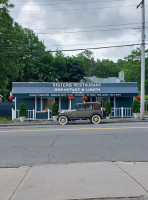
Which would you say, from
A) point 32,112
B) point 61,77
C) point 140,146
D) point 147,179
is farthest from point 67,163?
point 61,77

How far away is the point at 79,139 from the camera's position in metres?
12.1

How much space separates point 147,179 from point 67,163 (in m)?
2.81

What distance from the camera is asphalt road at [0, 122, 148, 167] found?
8.75 metres

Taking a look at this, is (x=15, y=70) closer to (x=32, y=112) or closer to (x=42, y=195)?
(x=32, y=112)

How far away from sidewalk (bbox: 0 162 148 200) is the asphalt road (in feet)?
2.83

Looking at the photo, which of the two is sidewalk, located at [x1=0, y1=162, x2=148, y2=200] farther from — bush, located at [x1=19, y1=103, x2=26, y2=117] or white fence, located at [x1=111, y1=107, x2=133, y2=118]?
white fence, located at [x1=111, y1=107, x2=133, y2=118]

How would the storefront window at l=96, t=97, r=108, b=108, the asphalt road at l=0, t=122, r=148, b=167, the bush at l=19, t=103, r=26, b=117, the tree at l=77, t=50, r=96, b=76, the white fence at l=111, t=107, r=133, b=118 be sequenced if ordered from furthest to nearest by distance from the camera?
1. the tree at l=77, t=50, r=96, b=76
2. the storefront window at l=96, t=97, r=108, b=108
3. the white fence at l=111, t=107, r=133, b=118
4. the bush at l=19, t=103, r=26, b=117
5. the asphalt road at l=0, t=122, r=148, b=167

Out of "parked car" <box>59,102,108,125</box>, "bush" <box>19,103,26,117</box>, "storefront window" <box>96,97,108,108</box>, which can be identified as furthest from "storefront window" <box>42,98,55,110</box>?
"parked car" <box>59,102,108,125</box>

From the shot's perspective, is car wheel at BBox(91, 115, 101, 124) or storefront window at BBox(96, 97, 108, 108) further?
storefront window at BBox(96, 97, 108, 108)

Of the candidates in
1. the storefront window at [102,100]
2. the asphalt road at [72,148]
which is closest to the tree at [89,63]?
the storefront window at [102,100]

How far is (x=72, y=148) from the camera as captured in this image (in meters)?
10.3

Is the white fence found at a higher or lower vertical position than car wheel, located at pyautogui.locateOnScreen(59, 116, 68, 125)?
higher

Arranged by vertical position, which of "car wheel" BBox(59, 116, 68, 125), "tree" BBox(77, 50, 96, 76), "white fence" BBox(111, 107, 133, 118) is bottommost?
"car wheel" BBox(59, 116, 68, 125)

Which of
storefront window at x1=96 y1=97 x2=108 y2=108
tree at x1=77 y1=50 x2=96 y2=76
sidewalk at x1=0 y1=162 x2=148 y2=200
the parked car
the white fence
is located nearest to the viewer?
sidewalk at x1=0 y1=162 x2=148 y2=200
